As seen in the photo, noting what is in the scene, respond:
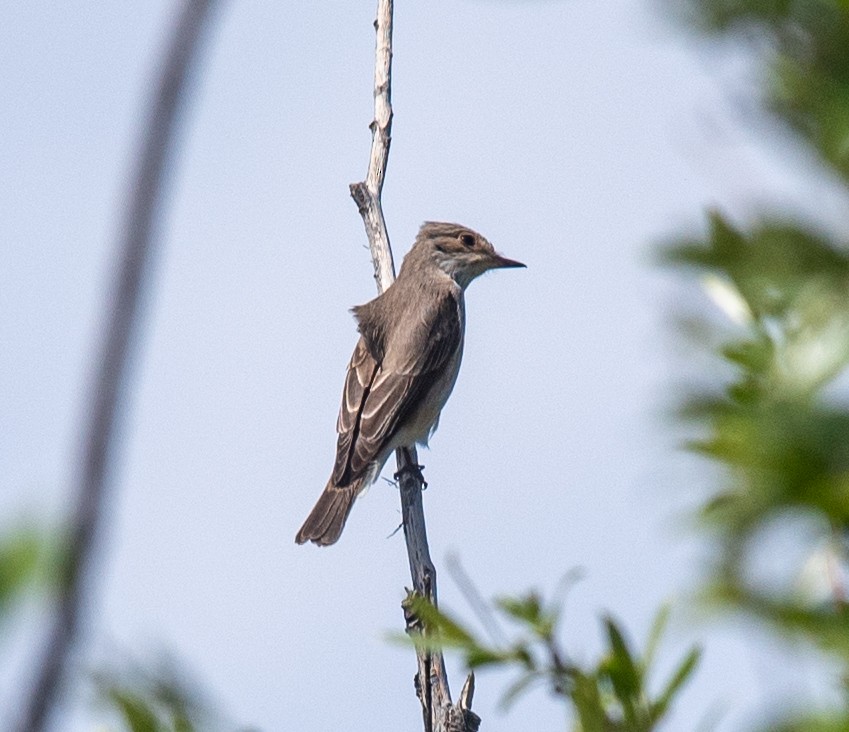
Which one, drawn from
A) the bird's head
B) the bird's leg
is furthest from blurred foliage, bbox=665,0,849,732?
the bird's head

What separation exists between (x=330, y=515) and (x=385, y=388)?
1.09m

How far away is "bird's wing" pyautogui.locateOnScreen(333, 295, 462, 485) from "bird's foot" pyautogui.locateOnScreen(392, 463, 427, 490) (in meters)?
0.33

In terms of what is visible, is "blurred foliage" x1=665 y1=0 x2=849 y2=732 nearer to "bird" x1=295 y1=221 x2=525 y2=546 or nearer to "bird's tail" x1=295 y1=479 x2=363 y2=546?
"bird" x1=295 y1=221 x2=525 y2=546

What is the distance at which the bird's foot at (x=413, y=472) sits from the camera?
8523 mm

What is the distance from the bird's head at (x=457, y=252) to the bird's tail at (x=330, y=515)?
2676 mm

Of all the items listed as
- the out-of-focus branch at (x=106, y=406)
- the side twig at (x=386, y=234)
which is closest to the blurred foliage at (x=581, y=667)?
the out-of-focus branch at (x=106, y=406)

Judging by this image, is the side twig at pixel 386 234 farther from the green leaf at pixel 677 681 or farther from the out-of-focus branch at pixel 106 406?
the out-of-focus branch at pixel 106 406

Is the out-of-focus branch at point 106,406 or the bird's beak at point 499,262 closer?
the out-of-focus branch at point 106,406

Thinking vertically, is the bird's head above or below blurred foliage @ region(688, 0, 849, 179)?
above

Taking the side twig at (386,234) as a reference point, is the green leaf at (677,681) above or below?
below

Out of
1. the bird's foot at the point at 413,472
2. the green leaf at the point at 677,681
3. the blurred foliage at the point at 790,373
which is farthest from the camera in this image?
the bird's foot at the point at 413,472

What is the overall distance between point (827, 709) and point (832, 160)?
609mm

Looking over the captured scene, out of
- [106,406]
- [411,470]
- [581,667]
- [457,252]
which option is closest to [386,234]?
[411,470]

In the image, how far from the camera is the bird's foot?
336 inches
